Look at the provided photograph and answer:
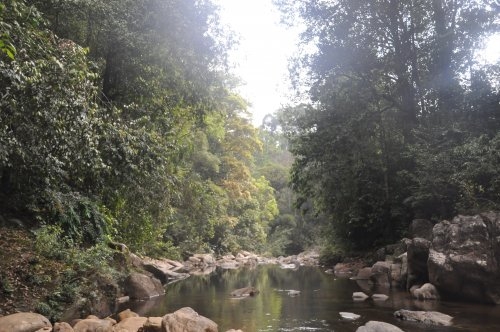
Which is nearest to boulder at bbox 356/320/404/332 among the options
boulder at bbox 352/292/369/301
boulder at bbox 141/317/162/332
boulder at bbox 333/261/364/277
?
boulder at bbox 141/317/162/332

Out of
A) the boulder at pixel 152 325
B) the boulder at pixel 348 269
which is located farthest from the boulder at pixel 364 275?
the boulder at pixel 152 325

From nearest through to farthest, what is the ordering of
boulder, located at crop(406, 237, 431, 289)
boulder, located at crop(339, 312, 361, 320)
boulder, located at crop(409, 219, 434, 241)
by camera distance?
boulder, located at crop(339, 312, 361, 320) < boulder, located at crop(406, 237, 431, 289) < boulder, located at crop(409, 219, 434, 241)

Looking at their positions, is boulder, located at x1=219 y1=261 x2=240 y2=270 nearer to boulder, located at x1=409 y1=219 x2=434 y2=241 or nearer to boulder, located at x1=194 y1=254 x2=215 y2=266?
boulder, located at x1=194 y1=254 x2=215 y2=266

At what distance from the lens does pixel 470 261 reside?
10.6 meters

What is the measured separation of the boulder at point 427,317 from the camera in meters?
8.59

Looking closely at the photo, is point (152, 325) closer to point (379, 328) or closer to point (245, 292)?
point (379, 328)

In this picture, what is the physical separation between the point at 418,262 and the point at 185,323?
7.83 m

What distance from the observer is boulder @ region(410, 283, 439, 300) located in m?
11.3

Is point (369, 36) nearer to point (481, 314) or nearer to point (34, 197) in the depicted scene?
point (481, 314)

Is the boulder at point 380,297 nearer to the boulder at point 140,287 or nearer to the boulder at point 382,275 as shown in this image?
the boulder at point 382,275

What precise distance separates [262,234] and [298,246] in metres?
6.83

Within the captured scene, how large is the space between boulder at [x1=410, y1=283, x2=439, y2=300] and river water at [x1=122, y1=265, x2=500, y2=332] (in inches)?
9.9

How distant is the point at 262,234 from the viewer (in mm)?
38156

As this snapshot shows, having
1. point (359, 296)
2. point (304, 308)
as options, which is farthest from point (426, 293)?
point (304, 308)
